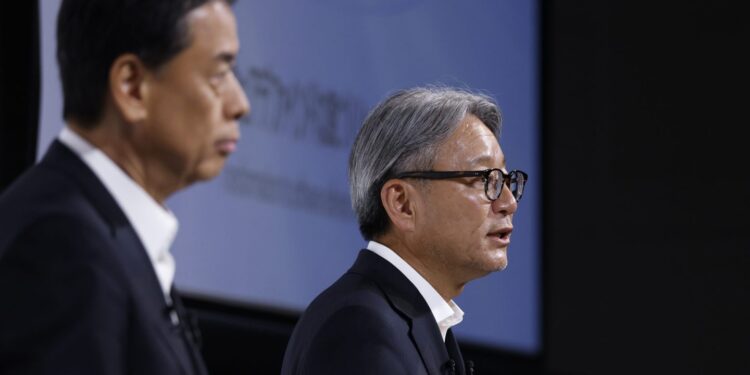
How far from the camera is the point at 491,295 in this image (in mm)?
5410

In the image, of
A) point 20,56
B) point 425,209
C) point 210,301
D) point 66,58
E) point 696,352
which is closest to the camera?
point 66,58

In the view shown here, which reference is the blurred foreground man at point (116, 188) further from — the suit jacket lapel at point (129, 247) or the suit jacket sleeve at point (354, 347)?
the suit jacket sleeve at point (354, 347)

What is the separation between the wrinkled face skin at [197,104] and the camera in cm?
160

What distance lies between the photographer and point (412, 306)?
2.62 meters

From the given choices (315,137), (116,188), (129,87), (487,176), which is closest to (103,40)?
(129,87)

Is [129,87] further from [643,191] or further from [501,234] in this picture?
[643,191]

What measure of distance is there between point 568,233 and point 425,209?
3.07 meters

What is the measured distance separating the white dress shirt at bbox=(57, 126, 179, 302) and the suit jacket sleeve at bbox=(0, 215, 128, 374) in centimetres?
10

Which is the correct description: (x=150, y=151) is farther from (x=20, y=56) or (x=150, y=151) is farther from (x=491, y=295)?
(x=491, y=295)

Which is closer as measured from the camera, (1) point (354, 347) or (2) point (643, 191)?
(1) point (354, 347)

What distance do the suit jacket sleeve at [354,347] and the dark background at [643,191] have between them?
2810mm

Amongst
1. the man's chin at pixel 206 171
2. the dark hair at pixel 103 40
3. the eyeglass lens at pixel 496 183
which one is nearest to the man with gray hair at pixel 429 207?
the eyeglass lens at pixel 496 183

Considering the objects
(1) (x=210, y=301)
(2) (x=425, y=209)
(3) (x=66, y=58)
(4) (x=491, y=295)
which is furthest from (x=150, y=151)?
(4) (x=491, y=295)

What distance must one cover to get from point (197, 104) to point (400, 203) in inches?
46.6
